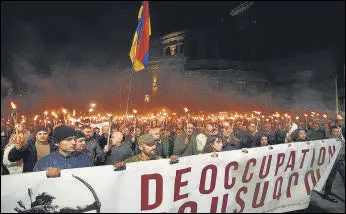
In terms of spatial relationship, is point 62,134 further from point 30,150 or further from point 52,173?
point 30,150

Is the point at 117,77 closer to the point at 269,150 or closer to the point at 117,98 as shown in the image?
the point at 117,98

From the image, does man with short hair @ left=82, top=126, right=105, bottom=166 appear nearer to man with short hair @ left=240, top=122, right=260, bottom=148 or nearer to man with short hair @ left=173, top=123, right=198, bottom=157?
man with short hair @ left=173, top=123, right=198, bottom=157

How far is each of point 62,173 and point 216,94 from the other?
1480cm

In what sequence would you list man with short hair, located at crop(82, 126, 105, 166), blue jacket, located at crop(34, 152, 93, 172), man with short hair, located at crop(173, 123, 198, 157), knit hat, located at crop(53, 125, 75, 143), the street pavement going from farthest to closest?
man with short hair, located at crop(173, 123, 198, 157) → the street pavement → man with short hair, located at crop(82, 126, 105, 166) → knit hat, located at crop(53, 125, 75, 143) → blue jacket, located at crop(34, 152, 93, 172)

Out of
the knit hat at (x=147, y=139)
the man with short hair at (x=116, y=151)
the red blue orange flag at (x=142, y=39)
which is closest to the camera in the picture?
the knit hat at (x=147, y=139)

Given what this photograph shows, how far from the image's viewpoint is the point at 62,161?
3.01m

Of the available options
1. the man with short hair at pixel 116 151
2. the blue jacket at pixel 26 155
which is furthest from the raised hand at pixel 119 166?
the blue jacket at pixel 26 155

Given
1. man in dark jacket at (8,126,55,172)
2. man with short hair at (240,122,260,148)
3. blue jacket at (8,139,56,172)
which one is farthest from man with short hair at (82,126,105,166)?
man with short hair at (240,122,260,148)

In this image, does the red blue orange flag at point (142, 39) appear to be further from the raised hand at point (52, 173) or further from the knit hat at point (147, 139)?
the raised hand at point (52, 173)

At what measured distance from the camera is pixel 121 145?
162 inches

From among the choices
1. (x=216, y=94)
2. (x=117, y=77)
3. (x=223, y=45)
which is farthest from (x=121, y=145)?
(x=223, y=45)

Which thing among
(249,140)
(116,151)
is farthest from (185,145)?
(249,140)

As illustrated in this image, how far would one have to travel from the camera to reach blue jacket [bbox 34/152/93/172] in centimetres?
292

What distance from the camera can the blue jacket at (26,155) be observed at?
3.54m
